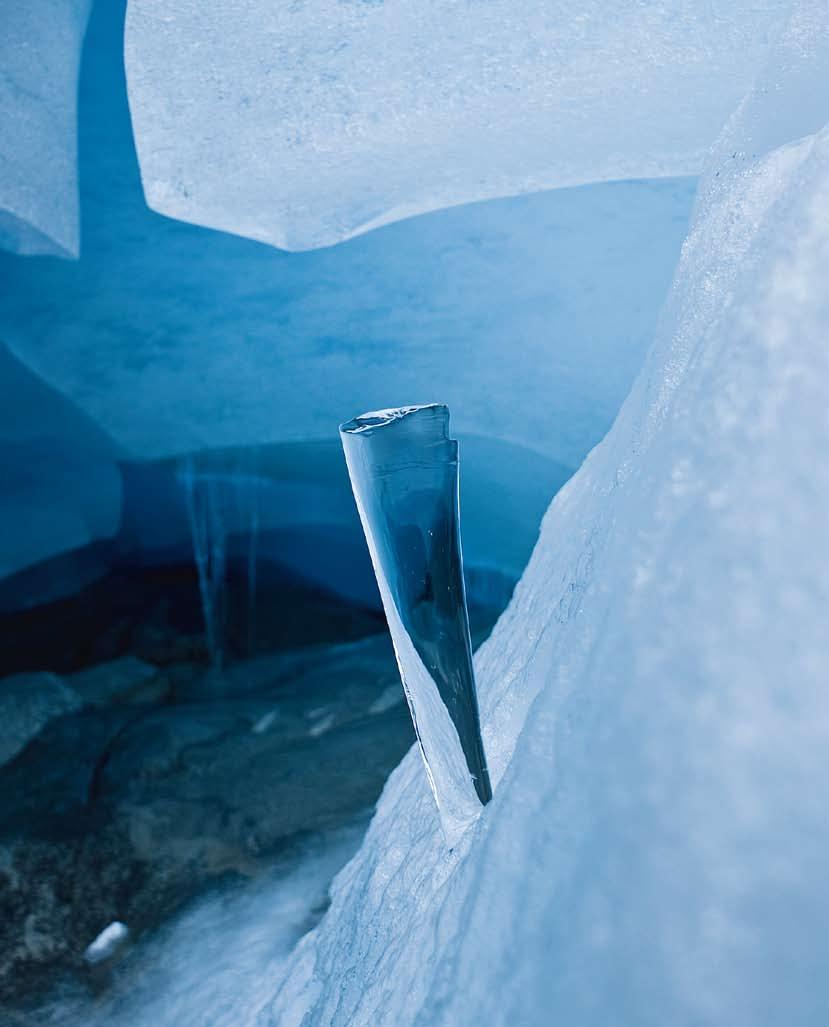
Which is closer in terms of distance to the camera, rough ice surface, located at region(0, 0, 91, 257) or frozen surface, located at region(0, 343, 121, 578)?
rough ice surface, located at region(0, 0, 91, 257)

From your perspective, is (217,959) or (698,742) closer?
(698,742)

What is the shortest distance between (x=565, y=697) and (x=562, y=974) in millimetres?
197

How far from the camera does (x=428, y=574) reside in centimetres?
98

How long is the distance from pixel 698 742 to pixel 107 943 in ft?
8.74

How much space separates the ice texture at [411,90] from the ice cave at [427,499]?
1cm

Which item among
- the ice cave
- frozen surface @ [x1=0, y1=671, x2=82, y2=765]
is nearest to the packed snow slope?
the ice cave

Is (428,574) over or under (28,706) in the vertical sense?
over

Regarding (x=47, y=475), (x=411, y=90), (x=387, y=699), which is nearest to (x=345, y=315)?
(x=411, y=90)

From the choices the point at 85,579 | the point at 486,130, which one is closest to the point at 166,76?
the point at 486,130

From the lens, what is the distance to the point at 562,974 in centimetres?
43

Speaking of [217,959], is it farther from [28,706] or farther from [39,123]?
[39,123]

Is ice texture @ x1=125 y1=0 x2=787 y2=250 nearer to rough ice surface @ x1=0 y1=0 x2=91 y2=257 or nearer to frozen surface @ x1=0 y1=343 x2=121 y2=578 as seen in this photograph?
rough ice surface @ x1=0 y1=0 x2=91 y2=257

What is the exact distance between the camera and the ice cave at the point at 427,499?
449 millimetres

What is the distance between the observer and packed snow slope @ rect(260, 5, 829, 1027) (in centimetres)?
39
